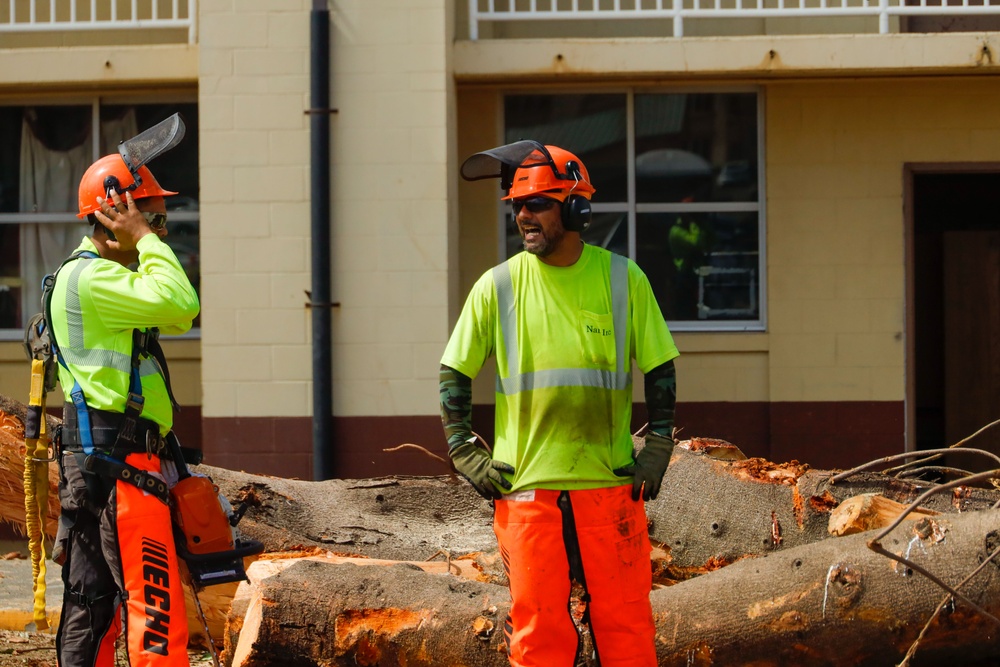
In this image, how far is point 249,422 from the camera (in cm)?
814

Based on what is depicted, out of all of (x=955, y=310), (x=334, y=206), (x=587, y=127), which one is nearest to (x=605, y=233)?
(x=587, y=127)

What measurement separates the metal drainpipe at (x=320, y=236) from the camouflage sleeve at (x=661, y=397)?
4485mm

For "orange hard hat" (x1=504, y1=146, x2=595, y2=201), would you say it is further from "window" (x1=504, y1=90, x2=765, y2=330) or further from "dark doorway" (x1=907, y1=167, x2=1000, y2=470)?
"dark doorway" (x1=907, y1=167, x2=1000, y2=470)

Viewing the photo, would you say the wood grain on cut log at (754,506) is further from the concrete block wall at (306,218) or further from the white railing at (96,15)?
the white railing at (96,15)

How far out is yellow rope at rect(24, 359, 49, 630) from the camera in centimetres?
408

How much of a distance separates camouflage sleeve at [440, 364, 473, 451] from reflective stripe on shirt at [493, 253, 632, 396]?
13cm

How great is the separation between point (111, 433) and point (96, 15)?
19.4 feet

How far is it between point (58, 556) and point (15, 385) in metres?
5.21

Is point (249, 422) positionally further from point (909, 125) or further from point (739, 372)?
point (909, 125)

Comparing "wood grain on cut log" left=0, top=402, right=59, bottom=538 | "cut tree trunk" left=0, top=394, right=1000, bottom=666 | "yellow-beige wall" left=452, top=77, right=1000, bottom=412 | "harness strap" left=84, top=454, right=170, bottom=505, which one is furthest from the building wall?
"harness strap" left=84, top=454, right=170, bottom=505

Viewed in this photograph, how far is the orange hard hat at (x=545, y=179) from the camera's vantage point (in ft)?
12.7

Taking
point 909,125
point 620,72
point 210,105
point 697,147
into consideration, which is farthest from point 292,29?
point 909,125

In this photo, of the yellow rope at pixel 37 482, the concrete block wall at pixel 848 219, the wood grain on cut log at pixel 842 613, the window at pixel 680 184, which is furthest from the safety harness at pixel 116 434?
the concrete block wall at pixel 848 219

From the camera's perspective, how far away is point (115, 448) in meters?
3.89
